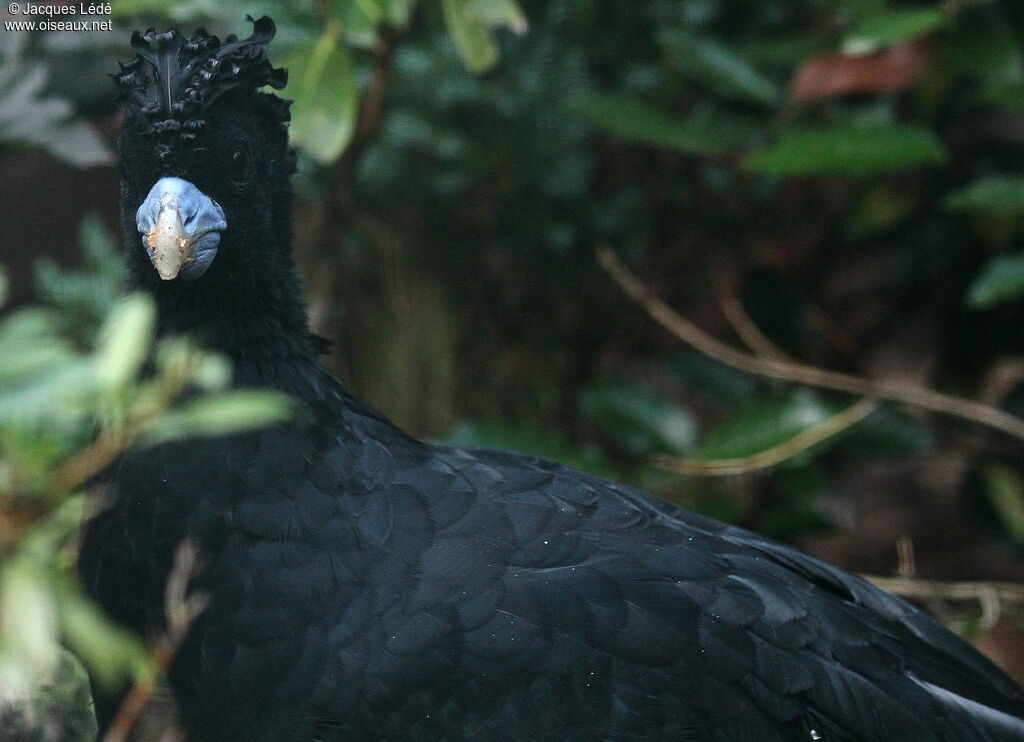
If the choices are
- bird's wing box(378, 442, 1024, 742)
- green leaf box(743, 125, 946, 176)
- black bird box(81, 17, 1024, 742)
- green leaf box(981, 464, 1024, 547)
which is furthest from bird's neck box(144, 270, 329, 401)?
green leaf box(981, 464, 1024, 547)

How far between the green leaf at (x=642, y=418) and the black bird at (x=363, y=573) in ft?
4.43

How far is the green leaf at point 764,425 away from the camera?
134 inches

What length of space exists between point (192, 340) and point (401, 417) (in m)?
2.31

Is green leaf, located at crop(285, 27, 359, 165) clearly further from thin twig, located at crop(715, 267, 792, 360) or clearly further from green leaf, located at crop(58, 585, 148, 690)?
thin twig, located at crop(715, 267, 792, 360)

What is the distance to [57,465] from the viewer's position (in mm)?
2211

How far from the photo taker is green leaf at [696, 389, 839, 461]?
3408 mm

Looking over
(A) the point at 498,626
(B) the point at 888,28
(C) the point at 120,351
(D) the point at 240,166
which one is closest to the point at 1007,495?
(B) the point at 888,28

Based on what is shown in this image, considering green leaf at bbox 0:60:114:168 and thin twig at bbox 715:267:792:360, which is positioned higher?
green leaf at bbox 0:60:114:168

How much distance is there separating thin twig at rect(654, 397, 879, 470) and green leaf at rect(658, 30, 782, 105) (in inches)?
38.3

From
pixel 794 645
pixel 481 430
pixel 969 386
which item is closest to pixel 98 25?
pixel 481 430

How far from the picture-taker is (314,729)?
1.94m

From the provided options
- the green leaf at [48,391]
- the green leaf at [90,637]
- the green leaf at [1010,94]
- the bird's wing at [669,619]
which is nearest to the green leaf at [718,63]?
the green leaf at [1010,94]

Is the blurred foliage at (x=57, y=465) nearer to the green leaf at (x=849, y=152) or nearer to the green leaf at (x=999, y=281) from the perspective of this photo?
the green leaf at (x=849, y=152)

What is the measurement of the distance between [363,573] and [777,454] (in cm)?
182
